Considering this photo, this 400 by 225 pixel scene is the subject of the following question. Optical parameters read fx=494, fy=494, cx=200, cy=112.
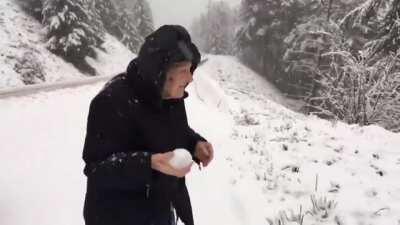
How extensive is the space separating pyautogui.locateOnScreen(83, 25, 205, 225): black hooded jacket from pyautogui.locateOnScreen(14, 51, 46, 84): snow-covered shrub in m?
23.2

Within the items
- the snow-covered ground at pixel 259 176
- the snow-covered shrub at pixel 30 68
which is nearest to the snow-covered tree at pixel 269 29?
the snow-covered shrub at pixel 30 68

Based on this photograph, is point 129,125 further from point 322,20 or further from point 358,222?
point 322,20

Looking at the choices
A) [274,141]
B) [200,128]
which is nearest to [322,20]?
[200,128]

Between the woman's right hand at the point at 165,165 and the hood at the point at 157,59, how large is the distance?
0.97ft

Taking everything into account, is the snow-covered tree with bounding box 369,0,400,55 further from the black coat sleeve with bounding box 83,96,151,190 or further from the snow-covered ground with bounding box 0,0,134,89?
the snow-covered ground with bounding box 0,0,134,89

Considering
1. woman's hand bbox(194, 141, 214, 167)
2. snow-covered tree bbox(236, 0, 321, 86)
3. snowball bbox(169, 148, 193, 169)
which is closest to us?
snowball bbox(169, 148, 193, 169)

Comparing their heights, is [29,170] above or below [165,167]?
below

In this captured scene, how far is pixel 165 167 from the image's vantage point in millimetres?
2170

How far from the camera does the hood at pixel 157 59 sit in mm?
2268

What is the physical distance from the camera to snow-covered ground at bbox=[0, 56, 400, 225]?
543 centimetres

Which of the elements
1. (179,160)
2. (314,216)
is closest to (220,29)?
(314,216)

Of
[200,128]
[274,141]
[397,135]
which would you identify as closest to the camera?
[397,135]

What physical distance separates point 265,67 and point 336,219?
48036 mm

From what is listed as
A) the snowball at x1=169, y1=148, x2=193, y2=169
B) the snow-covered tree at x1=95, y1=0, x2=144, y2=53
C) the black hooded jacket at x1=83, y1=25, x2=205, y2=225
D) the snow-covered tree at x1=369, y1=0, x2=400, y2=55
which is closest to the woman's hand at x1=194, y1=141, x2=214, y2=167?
the black hooded jacket at x1=83, y1=25, x2=205, y2=225
